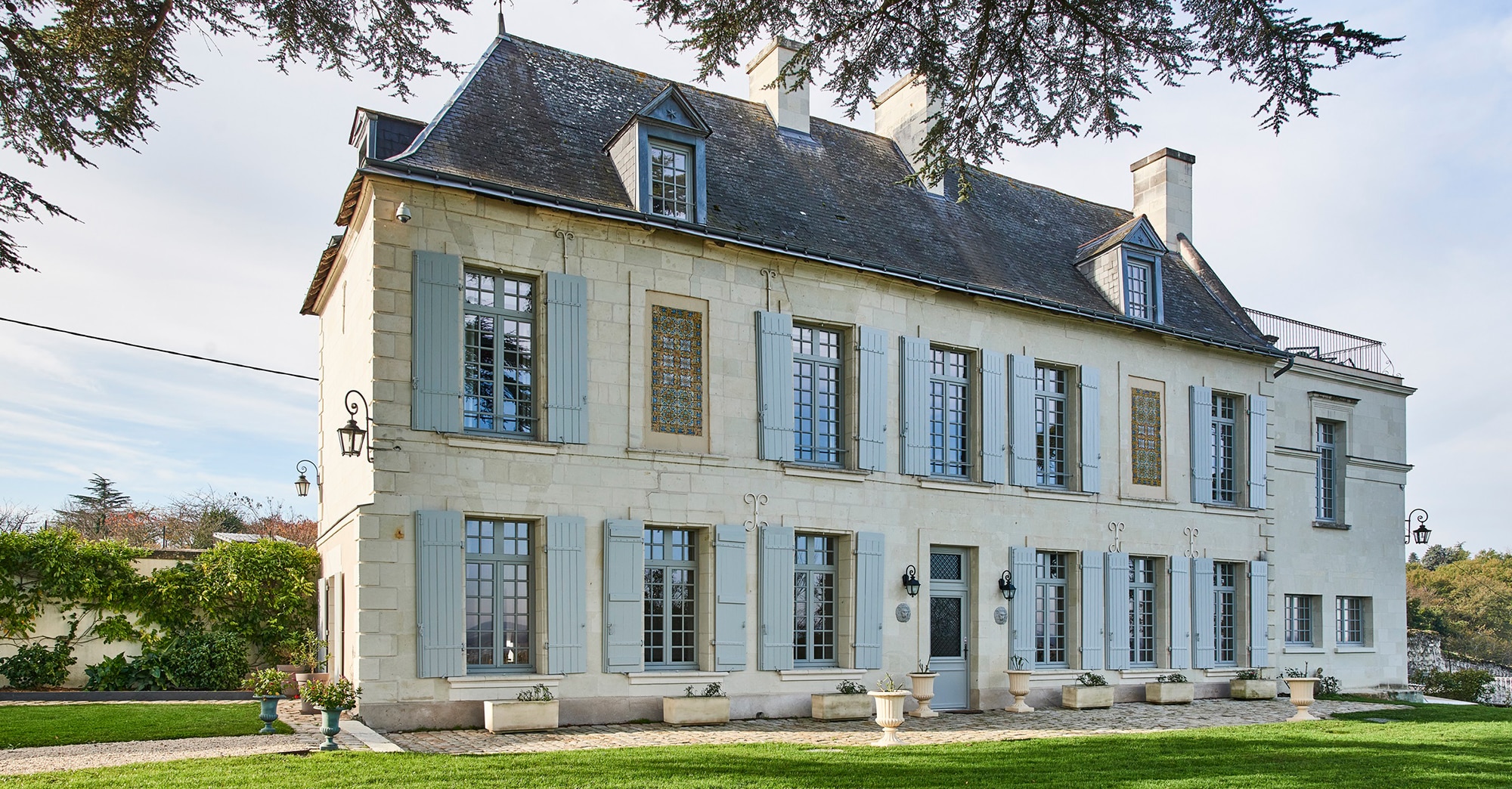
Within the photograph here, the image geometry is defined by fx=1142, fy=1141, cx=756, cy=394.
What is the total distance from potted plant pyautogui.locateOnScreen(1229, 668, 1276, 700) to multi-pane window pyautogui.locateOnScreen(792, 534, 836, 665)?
713 cm

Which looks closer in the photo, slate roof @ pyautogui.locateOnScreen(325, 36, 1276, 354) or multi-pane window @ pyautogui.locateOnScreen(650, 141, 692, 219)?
slate roof @ pyautogui.locateOnScreen(325, 36, 1276, 354)

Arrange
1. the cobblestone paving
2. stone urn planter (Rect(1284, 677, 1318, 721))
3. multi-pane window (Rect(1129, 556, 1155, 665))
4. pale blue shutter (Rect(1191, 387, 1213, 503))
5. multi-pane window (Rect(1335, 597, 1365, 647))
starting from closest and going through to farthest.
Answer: the cobblestone paving, stone urn planter (Rect(1284, 677, 1318, 721)), multi-pane window (Rect(1129, 556, 1155, 665)), pale blue shutter (Rect(1191, 387, 1213, 503)), multi-pane window (Rect(1335, 597, 1365, 647))

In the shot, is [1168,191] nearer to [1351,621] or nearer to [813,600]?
[1351,621]

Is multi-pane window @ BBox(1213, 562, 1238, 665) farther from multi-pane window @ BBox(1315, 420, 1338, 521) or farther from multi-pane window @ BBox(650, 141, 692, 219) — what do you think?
multi-pane window @ BBox(650, 141, 692, 219)

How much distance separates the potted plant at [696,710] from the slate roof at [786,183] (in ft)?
16.8

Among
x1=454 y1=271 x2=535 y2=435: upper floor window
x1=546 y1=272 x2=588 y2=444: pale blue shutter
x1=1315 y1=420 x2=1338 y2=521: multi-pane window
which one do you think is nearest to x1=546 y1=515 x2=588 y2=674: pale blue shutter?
x1=546 y1=272 x2=588 y2=444: pale blue shutter

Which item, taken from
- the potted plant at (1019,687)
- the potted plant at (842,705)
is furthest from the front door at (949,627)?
the potted plant at (842,705)

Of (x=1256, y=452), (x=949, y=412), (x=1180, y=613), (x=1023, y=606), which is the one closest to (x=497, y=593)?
(x=949, y=412)

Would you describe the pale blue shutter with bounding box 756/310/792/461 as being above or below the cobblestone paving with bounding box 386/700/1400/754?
above

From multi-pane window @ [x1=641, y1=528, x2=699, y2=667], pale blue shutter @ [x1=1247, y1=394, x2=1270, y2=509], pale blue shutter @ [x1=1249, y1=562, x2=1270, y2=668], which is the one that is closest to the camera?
multi-pane window @ [x1=641, y1=528, x2=699, y2=667]

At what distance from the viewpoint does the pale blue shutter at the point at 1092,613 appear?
15.6 meters

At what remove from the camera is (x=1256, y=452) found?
59.7 feet

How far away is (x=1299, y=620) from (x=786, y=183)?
11.8m

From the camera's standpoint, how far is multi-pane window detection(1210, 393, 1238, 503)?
58.9 ft
